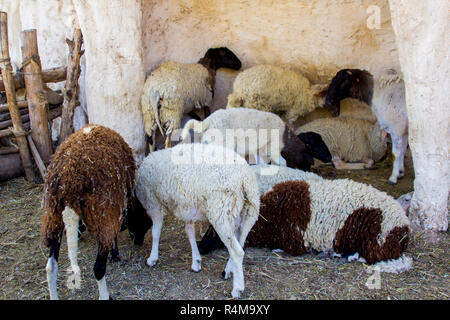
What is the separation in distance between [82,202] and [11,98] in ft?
10.6

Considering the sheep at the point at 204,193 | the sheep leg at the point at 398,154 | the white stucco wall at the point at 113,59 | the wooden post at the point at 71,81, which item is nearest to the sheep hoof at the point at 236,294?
the sheep at the point at 204,193

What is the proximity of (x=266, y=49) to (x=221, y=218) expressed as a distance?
3986 millimetres

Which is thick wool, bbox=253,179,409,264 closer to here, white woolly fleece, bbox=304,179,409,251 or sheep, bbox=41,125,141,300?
white woolly fleece, bbox=304,179,409,251

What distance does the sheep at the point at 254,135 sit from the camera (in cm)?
493

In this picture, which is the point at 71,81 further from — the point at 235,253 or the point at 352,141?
the point at 352,141

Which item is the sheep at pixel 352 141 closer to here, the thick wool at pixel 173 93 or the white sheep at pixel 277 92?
the white sheep at pixel 277 92

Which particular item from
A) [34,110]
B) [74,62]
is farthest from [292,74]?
[34,110]

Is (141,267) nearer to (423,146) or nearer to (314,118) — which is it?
(423,146)

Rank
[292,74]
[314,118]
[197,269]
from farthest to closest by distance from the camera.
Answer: [314,118] < [292,74] < [197,269]

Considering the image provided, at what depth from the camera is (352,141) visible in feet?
21.3

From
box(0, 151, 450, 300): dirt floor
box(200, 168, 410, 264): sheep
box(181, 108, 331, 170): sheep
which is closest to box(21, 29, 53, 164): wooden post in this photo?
box(0, 151, 450, 300): dirt floor

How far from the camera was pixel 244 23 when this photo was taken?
21.0 ft

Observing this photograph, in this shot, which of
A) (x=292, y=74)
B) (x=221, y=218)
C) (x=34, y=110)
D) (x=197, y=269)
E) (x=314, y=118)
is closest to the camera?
(x=221, y=218)

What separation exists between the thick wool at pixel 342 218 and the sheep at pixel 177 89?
2.06 m
